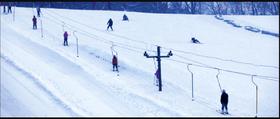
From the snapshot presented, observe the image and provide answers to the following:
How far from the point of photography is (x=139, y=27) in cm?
5303

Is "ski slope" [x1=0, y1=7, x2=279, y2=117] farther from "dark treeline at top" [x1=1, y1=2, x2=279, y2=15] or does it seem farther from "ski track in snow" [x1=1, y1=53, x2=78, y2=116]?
"dark treeline at top" [x1=1, y1=2, x2=279, y2=15]

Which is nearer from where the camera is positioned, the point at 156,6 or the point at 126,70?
the point at 126,70

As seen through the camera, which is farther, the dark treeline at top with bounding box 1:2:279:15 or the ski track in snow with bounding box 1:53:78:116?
the dark treeline at top with bounding box 1:2:279:15

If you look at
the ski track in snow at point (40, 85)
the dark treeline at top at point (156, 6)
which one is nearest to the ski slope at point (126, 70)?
the ski track in snow at point (40, 85)

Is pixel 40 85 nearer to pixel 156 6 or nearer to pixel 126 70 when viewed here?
pixel 126 70

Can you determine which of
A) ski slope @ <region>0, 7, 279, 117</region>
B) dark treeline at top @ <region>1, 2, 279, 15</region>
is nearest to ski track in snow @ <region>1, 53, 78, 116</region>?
ski slope @ <region>0, 7, 279, 117</region>

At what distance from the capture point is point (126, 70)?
3375 centimetres

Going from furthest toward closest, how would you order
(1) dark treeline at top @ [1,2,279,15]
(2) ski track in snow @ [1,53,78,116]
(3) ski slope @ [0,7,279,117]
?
(1) dark treeline at top @ [1,2,279,15] → (3) ski slope @ [0,7,279,117] → (2) ski track in snow @ [1,53,78,116]

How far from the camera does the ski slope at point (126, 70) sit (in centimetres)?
2650

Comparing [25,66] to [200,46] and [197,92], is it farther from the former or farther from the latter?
[200,46]

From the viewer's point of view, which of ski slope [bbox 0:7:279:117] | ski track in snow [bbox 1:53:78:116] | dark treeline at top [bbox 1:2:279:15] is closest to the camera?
ski track in snow [bbox 1:53:78:116]

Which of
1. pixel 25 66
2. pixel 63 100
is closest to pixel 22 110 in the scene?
pixel 63 100

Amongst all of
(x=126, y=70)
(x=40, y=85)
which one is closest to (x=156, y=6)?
(x=126, y=70)

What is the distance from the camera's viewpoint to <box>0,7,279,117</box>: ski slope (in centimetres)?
2650
